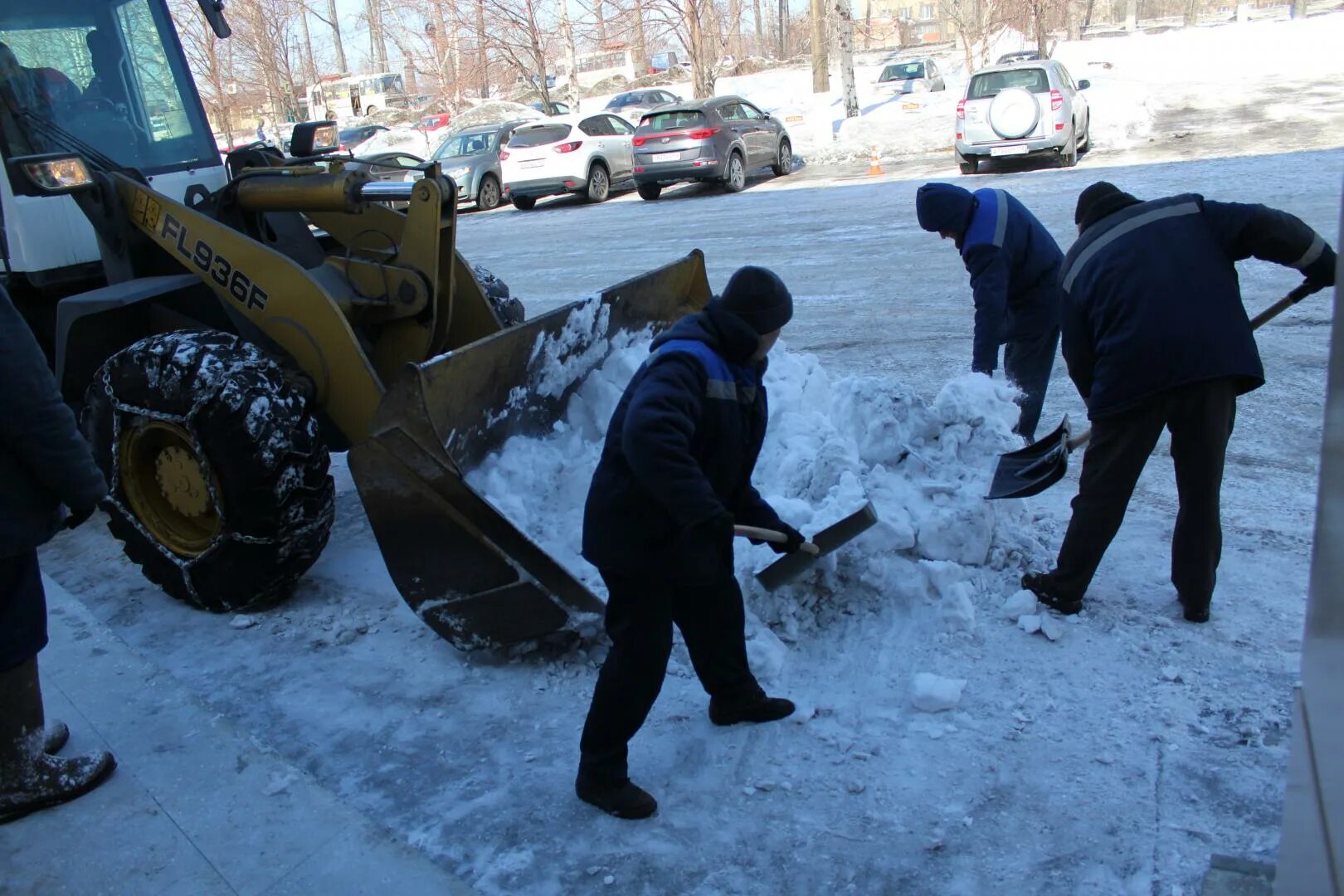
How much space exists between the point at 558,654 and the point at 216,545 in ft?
5.10

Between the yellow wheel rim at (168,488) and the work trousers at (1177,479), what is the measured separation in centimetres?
342

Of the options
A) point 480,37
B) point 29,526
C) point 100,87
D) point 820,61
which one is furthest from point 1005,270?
point 480,37

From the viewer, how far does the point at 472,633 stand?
405 centimetres

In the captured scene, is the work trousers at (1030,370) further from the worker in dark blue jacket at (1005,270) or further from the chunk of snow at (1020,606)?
the chunk of snow at (1020,606)

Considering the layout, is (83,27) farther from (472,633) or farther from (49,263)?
(472,633)

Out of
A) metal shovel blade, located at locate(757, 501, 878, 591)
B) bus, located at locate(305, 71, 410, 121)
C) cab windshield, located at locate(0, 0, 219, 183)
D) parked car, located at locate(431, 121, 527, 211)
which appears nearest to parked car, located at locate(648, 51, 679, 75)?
bus, located at locate(305, 71, 410, 121)

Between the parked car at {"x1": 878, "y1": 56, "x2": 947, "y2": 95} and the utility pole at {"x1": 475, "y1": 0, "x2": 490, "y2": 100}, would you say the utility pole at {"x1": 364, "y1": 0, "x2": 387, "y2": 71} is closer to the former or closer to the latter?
the utility pole at {"x1": 475, "y1": 0, "x2": 490, "y2": 100}

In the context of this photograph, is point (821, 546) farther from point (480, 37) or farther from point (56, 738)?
point (480, 37)

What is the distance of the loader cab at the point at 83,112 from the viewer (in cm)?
517

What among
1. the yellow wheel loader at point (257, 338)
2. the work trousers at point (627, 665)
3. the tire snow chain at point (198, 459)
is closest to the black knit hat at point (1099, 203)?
the work trousers at point (627, 665)

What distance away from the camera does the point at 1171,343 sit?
12.1ft

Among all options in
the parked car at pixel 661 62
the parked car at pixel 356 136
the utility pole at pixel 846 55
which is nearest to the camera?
the utility pole at pixel 846 55

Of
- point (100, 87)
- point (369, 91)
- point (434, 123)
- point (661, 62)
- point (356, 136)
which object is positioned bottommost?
point (100, 87)

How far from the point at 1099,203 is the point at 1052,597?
1.45 meters
